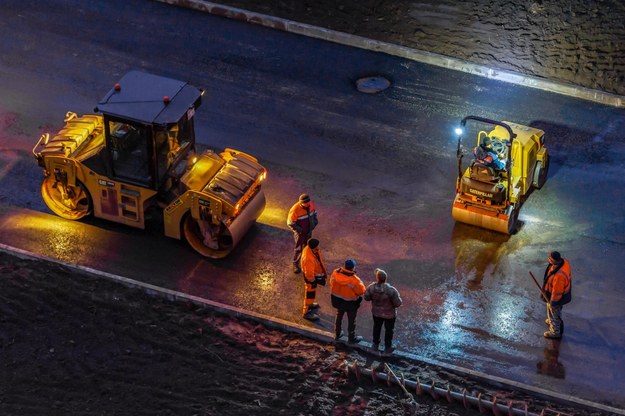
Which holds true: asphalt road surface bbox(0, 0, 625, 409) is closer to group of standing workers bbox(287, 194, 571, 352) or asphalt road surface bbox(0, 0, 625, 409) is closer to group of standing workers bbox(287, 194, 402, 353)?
group of standing workers bbox(287, 194, 571, 352)

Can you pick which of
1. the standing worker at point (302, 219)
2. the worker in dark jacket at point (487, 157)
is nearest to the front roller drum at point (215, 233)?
the standing worker at point (302, 219)

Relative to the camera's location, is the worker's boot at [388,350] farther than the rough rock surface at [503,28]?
No

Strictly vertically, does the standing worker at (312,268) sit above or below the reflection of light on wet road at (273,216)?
above

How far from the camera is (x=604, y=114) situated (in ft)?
71.5

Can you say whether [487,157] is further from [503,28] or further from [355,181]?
[503,28]

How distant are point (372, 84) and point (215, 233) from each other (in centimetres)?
636

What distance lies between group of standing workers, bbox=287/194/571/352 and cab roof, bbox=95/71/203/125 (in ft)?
9.92

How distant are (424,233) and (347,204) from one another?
1.57 m

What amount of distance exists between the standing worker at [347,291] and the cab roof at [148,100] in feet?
12.1

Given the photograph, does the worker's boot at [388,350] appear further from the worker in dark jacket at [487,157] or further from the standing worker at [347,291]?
the worker in dark jacket at [487,157]

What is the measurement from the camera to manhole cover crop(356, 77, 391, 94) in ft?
73.2

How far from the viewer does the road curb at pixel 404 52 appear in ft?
72.9

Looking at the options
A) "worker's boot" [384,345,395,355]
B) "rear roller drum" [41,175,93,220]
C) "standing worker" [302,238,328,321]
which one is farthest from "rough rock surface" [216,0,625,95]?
"worker's boot" [384,345,395,355]

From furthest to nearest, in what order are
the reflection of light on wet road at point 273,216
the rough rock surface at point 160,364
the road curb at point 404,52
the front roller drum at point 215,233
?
the road curb at point 404,52 < the reflection of light on wet road at point 273,216 < the front roller drum at point 215,233 < the rough rock surface at point 160,364
